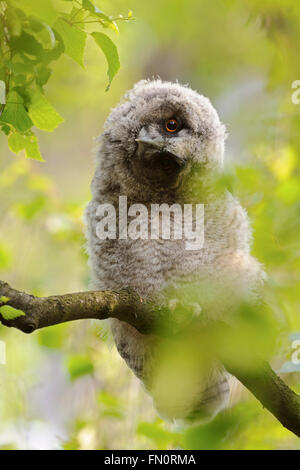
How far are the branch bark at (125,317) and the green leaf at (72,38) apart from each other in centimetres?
42

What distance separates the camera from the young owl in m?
1.79

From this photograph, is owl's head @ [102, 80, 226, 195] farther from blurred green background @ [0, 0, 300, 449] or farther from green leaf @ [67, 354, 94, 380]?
green leaf @ [67, 354, 94, 380]

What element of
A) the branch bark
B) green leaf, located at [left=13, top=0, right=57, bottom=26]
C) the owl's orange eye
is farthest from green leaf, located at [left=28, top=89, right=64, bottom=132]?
the owl's orange eye

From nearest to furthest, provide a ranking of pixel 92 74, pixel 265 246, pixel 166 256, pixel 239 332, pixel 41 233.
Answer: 1. pixel 239 332
2. pixel 265 246
3. pixel 166 256
4. pixel 92 74
5. pixel 41 233

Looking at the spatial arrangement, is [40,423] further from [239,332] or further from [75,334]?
[239,332]

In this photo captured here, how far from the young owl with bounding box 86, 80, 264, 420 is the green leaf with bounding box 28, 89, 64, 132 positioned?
793 millimetres

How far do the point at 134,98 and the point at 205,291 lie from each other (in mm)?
705

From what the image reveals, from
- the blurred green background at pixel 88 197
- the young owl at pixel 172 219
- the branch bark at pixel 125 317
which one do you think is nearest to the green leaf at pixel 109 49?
the blurred green background at pixel 88 197

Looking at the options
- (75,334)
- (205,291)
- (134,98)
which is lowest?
(205,291)

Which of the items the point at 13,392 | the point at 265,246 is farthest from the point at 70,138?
the point at 265,246

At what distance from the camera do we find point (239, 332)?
1.00 metres

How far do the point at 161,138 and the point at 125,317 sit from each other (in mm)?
687

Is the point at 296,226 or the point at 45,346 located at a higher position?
the point at 45,346

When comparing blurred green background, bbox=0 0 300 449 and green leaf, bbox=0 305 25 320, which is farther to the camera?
blurred green background, bbox=0 0 300 449
